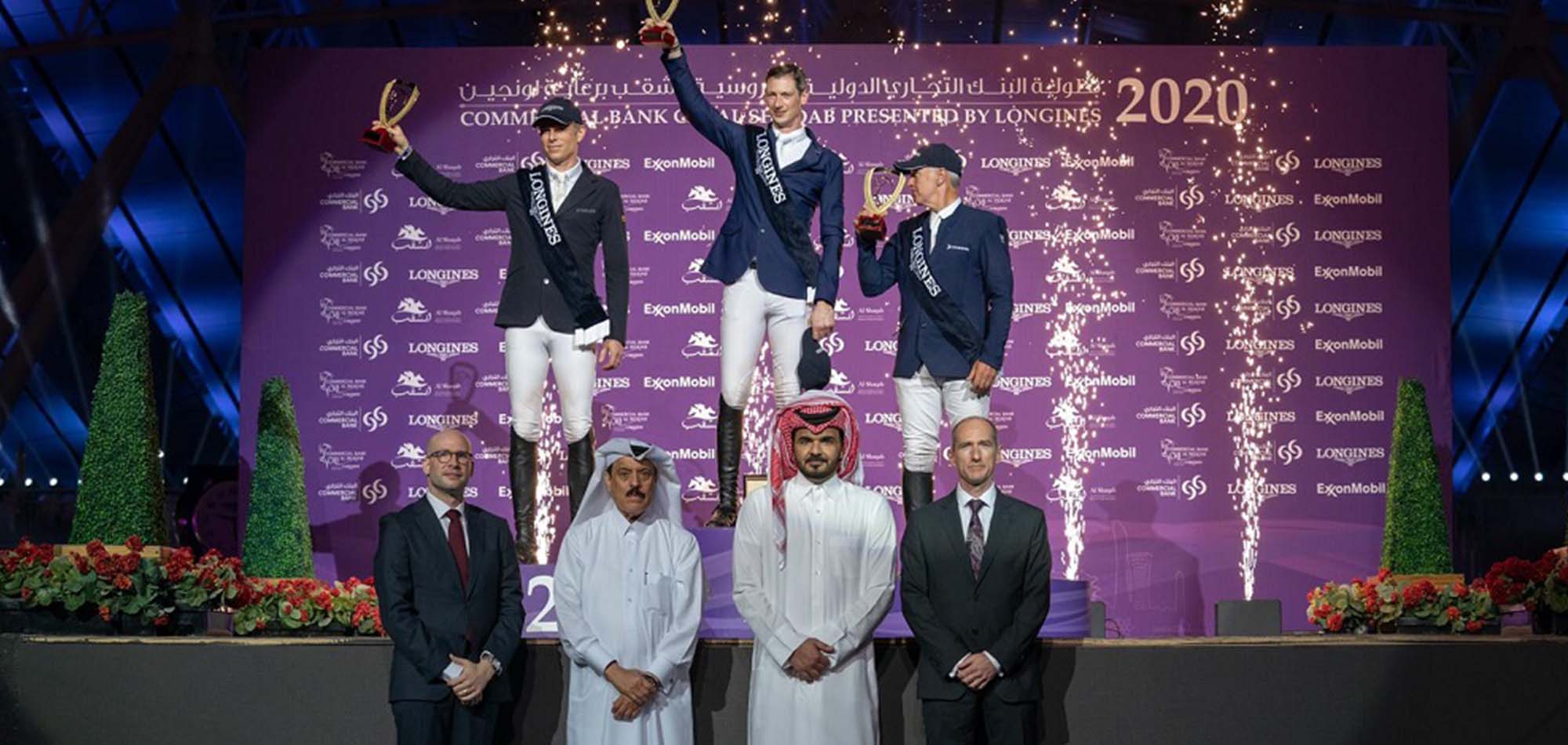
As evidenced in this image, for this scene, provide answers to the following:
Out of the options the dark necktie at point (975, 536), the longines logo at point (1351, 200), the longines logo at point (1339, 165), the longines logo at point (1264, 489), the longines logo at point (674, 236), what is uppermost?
the longines logo at point (1339, 165)

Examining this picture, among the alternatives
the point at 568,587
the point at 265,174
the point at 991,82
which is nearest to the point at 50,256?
the point at 265,174

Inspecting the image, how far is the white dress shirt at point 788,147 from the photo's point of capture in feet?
21.8

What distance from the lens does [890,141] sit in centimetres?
995

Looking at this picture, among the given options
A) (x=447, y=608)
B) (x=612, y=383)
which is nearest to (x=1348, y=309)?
(x=612, y=383)

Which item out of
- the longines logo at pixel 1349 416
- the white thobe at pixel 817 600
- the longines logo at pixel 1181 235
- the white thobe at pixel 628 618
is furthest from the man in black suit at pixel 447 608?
the longines logo at pixel 1349 416

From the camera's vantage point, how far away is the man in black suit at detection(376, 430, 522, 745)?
4840 millimetres

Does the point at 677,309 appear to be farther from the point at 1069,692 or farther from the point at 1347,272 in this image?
the point at 1069,692

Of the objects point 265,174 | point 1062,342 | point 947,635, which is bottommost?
point 947,635

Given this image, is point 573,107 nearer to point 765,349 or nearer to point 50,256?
point 765,349

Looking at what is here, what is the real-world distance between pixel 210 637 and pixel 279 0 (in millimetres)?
6887

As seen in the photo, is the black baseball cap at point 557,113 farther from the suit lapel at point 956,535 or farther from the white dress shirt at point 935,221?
the suit lapel at point 956,535

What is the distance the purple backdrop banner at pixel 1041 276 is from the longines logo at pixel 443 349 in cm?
2

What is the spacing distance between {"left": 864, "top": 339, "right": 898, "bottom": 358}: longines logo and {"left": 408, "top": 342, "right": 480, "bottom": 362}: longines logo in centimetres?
218

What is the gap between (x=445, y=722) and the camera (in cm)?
489
